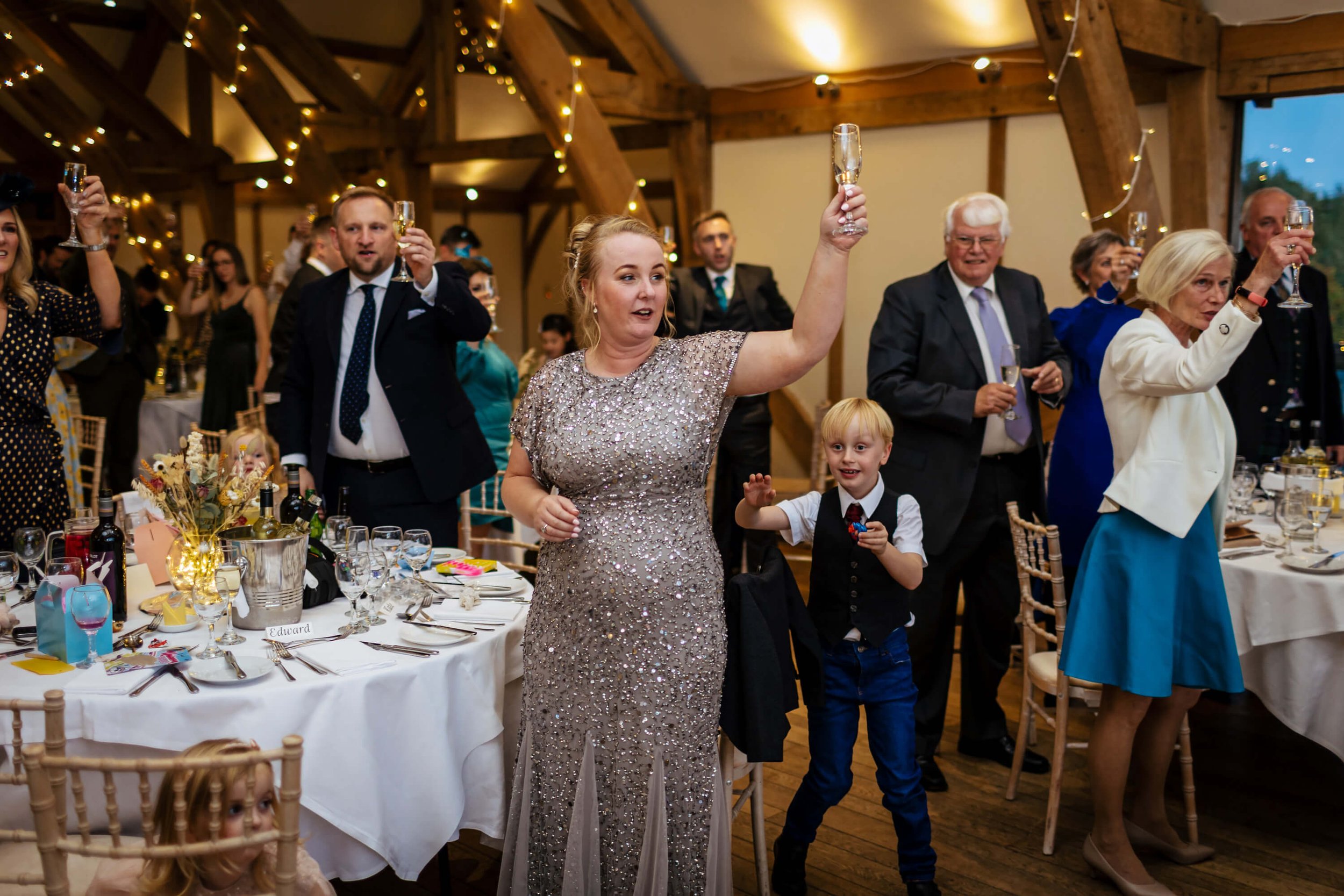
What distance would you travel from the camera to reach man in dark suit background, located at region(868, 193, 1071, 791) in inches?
134

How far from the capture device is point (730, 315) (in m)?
5.55

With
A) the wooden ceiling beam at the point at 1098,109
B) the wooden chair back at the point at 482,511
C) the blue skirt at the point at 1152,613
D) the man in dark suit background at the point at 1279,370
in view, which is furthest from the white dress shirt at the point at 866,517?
the wooden ceiling beam at the point at 1098,109

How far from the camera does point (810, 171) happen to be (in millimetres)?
7426

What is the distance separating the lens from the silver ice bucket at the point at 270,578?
91.0 inches

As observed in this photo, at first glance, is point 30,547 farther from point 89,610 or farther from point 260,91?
point 260,91

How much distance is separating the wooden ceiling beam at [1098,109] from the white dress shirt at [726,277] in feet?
5.63

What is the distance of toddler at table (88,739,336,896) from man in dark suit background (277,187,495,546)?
161cm

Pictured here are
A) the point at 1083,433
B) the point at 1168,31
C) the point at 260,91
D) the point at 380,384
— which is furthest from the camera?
the point at 260,91

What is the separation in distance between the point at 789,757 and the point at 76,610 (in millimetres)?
2306

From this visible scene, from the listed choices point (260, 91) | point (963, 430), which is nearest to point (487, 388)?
point (963, 430)

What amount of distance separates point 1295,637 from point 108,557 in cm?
296

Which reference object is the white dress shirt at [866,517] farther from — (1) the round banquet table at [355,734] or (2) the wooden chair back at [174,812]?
(2) the wooden chair back at [174,812]

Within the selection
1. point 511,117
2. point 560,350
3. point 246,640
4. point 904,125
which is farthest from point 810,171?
point 246,640

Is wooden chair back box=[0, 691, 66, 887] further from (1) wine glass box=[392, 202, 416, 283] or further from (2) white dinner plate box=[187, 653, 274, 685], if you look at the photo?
(1) wine glass box=[392, 202, 416, 283]
